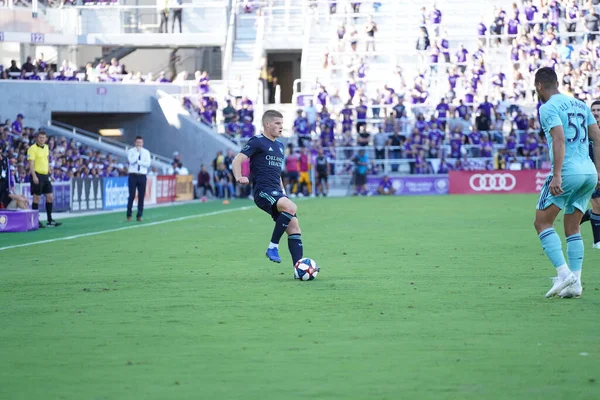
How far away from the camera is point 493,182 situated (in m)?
40.2

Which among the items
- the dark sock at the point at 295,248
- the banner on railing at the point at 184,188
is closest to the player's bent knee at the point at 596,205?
the dark sock at the point at 295,248

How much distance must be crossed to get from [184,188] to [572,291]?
98.0ft

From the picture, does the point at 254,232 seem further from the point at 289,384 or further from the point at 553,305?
the point at 289,384

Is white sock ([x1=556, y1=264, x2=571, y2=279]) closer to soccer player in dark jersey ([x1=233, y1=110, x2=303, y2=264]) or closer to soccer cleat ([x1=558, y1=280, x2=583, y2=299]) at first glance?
soccer cleat ([x1=558, y1=280, x2=583, y2=299])

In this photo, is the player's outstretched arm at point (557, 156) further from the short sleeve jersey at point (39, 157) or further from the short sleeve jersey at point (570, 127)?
the short sleeve jersey at point (39, 157)

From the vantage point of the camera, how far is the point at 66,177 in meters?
31.8

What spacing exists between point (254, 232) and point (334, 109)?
985 inches

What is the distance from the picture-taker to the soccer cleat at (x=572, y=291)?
939cm

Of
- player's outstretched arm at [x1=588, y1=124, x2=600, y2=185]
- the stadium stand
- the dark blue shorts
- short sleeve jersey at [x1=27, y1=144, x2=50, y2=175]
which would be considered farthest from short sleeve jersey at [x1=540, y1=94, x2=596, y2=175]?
the stadium stand

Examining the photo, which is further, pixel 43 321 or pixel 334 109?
pixel 334 109

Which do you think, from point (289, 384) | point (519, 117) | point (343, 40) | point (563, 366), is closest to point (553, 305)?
point (563, 366)

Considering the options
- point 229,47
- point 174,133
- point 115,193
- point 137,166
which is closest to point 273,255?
point 137,166

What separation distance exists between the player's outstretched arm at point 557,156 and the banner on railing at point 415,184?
31.3 meters

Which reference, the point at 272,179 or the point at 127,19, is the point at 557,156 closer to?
the point at 272,179
